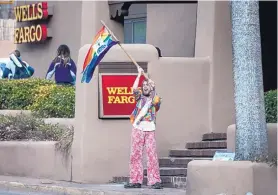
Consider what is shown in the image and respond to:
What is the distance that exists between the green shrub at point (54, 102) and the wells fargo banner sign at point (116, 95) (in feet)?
5.90

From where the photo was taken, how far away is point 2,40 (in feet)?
103

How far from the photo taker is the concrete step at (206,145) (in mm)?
14609

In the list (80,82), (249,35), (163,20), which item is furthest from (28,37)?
(249,35)

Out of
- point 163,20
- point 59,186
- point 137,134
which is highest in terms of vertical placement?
point 163,20

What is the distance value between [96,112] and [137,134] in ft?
5.35

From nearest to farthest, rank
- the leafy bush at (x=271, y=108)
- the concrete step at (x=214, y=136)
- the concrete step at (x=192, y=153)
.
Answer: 1. the leafy bush at (x=271, y=108)
2. the concrete step at (x=192, y=153)
3. the concrete step at (x=214, y=136)

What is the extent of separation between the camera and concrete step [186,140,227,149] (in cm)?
1461

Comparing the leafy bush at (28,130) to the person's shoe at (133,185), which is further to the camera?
the leafy bush at (28,130)

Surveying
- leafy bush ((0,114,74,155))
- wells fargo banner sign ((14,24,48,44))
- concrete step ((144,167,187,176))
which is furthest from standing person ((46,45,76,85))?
wells fargo banner sign ((14,24,48,44))

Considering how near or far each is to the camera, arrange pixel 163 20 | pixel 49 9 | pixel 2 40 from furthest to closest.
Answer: pixel 2 40 < pixel 49 9 < pixel 163 20

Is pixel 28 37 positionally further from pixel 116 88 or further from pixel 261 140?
pixel 261 140

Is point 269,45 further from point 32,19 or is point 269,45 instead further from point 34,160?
point 32,19

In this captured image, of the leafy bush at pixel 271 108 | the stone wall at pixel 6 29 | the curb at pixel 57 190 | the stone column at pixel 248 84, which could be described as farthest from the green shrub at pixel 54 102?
the stone wall at pixel 6 29

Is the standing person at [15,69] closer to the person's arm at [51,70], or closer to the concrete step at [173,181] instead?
the person's arm at [51,70]
